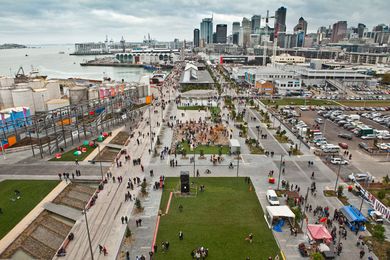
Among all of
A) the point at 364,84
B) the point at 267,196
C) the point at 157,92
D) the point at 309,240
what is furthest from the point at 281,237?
the point at 364,84

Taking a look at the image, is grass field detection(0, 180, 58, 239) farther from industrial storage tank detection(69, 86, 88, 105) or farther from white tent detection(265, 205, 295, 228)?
industrial storage tank detection(69, 86, 88, 105)

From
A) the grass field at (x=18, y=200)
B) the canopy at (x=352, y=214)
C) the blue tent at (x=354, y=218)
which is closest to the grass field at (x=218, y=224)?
the blue tent at (x=354, y=218)

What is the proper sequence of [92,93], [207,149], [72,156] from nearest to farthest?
[72,156], [207,149], [92,93]

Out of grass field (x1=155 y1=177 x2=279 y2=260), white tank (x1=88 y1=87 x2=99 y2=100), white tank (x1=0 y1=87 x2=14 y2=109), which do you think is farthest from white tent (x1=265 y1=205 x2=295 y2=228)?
white tank (x1=0 y1=87 x2=14 y2=109)

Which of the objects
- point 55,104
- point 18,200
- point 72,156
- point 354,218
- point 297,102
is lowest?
point 18,200

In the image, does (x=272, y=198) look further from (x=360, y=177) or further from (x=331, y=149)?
(x=331, y=149)

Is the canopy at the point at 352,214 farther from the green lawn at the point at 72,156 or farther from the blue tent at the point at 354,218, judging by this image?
the green lawn at the point at 72,156

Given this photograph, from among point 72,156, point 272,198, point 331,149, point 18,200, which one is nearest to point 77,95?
point 72,156
